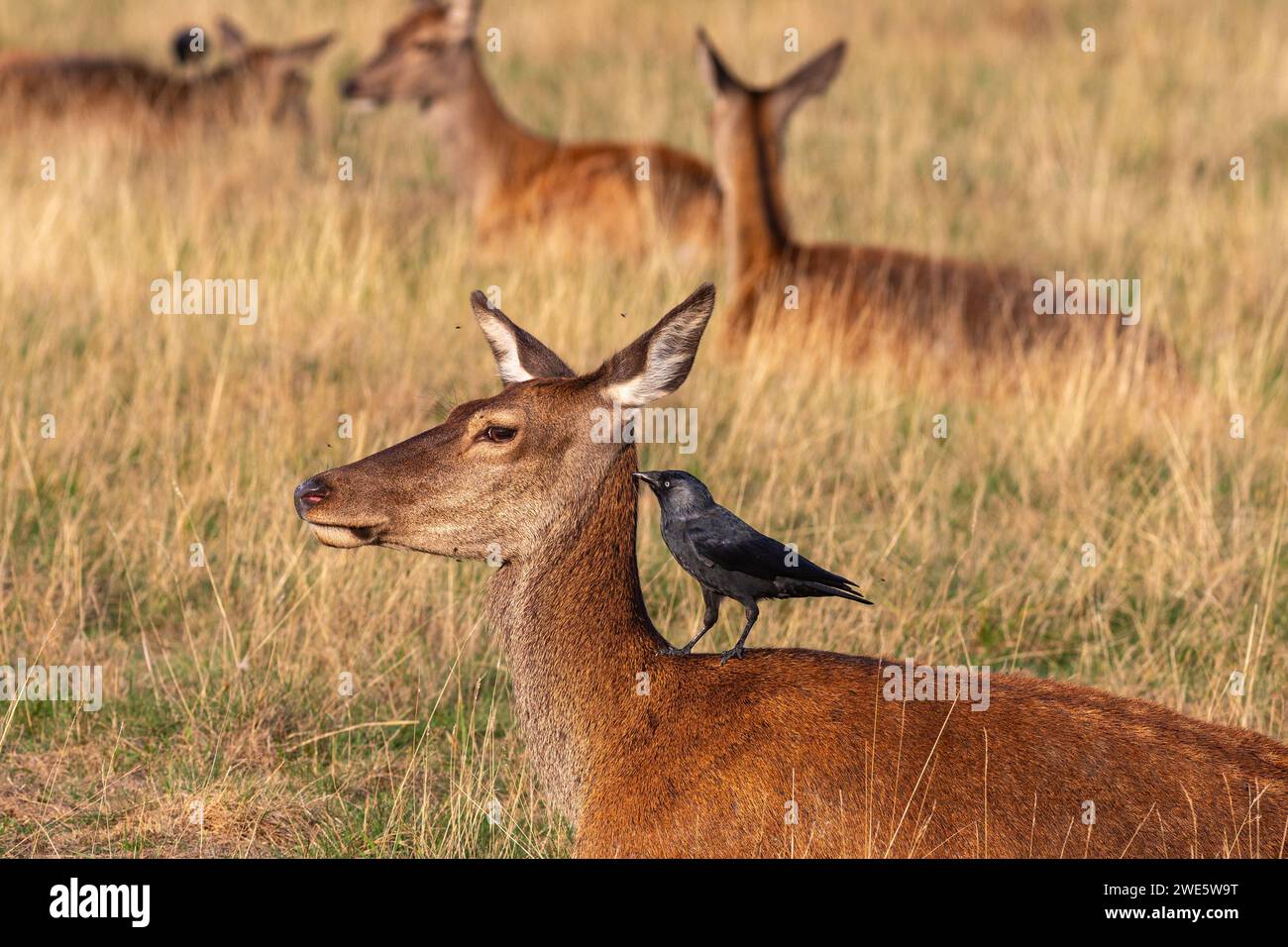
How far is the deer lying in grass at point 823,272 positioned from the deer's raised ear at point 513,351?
417 centimetres

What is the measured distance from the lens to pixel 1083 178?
12766mm

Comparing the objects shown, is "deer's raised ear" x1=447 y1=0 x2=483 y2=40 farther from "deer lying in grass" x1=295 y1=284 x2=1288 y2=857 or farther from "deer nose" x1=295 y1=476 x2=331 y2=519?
"deer nose" x1=295 y1=476 x2=331 y2=519

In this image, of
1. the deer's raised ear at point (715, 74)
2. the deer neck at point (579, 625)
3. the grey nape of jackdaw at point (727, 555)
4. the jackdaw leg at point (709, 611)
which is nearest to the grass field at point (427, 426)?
the deer neck at point (579, 625)

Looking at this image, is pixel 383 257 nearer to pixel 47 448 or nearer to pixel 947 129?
pixel 47 448

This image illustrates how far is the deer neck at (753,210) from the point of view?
972 centimetres

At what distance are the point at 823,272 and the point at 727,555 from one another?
17.6 feet

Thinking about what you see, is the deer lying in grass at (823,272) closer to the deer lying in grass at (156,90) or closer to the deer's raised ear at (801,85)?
the deer's raised ear at (801,85)

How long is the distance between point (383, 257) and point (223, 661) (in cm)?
467

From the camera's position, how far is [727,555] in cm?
434

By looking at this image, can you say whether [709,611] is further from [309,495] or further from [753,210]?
Result: [753,210]

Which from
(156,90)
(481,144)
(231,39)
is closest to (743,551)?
(481,144)

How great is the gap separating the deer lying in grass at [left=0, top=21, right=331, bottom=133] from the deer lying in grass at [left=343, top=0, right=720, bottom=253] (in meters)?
0.94
